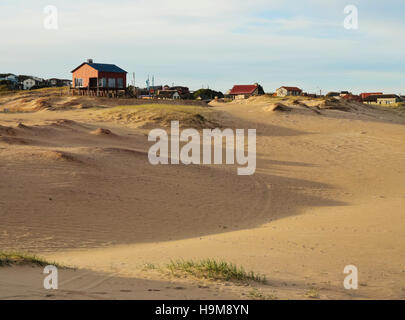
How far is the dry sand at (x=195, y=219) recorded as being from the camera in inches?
275

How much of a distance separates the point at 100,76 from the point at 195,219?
44417 millimetres

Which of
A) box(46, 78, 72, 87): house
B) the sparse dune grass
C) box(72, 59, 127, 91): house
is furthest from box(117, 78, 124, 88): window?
box(46, 78, 72, 87): house

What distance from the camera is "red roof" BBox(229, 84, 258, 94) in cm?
8434

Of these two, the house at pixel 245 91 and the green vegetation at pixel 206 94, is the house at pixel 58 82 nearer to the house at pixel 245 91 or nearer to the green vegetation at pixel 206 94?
the green vegetation at pixel 206 94

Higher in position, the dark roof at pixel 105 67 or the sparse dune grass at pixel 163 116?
the dark roof at pixel 105 67

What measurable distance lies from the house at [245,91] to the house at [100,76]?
3095cm

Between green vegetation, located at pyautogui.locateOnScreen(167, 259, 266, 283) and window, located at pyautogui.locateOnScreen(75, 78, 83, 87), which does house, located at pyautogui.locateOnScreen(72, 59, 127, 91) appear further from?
green vegetation, located at pyautogui.locateOnScreen(167, 259, 266, 283)

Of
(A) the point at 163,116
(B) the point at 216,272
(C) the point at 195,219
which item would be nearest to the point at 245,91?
(A) the point at 163,116

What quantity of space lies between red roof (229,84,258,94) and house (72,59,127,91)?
32282mm

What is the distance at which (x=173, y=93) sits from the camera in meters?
79.3

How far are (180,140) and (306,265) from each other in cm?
1934
